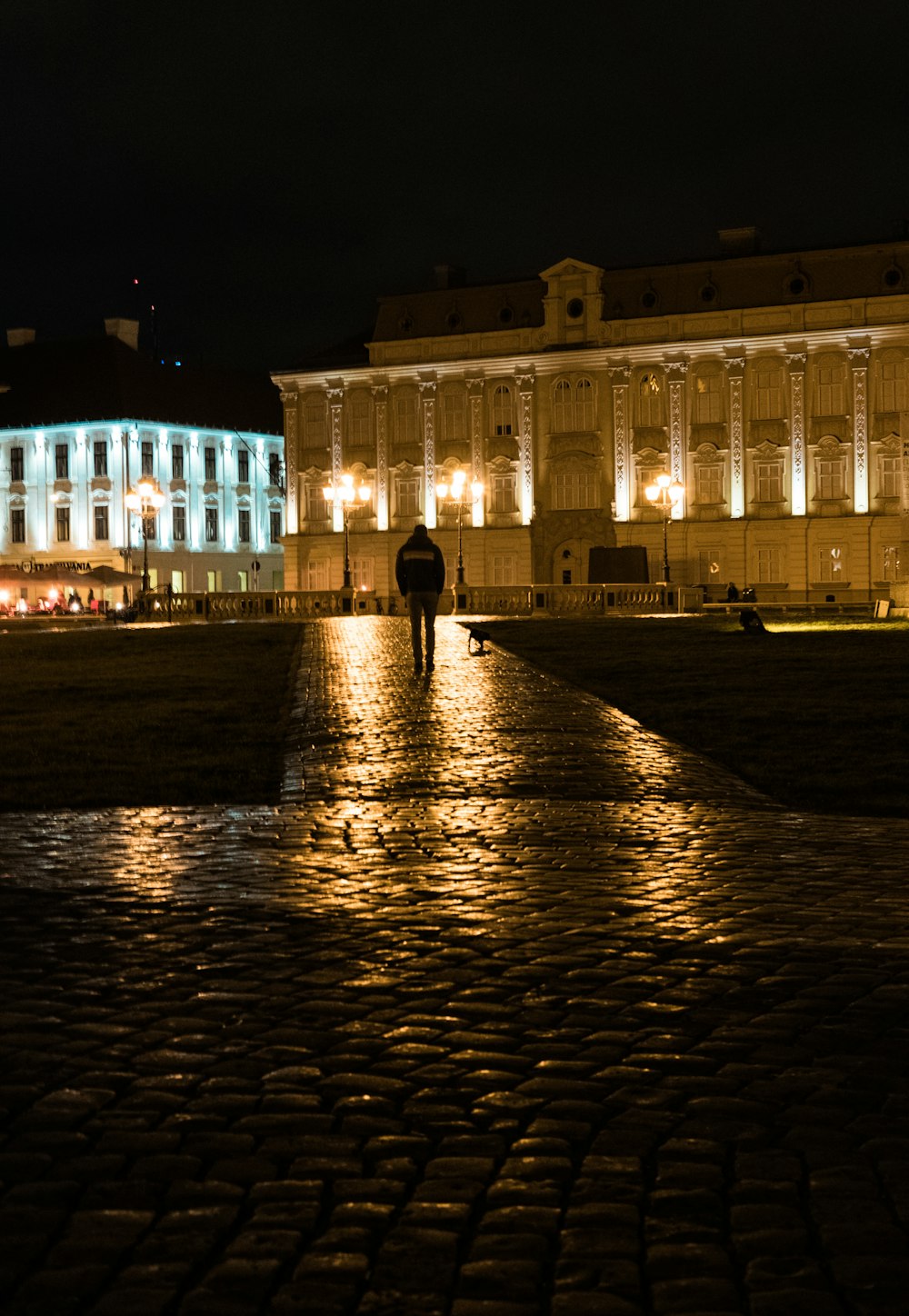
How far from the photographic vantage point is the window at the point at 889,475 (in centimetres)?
6962

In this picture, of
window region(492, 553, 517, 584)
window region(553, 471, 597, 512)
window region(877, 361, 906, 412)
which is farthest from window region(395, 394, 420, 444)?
window region(877, 361, 906, 412)

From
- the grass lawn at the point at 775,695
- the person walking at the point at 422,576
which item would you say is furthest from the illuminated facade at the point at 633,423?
the person walking at the point at 422,576

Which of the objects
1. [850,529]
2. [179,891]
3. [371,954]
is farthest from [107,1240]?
[850,529]

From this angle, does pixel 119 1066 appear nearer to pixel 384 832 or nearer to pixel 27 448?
pixel 384 832

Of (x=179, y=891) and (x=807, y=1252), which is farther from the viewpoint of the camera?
(x=179, y=891)

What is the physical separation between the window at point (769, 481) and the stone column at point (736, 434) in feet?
2.35

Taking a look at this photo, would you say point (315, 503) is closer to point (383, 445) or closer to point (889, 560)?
point (383, 445)

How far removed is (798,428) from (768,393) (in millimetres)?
2139

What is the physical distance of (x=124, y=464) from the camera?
87.6m

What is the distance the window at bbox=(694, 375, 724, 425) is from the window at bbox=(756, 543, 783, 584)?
21.1 ft

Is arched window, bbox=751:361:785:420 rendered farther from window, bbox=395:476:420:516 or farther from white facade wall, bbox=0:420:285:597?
white facade wall, bbox=0:420:285:597

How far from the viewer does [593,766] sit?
503 inches

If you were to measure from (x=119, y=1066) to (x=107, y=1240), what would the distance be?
1.33 metres

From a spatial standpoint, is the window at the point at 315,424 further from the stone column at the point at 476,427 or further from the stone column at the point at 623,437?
the stone column at the point at 623,437
